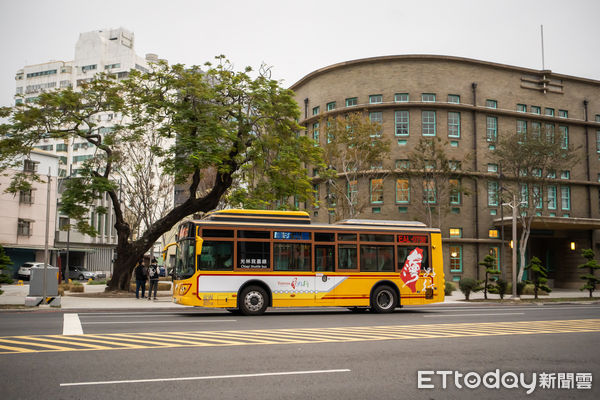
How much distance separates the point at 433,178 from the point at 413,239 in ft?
65.2

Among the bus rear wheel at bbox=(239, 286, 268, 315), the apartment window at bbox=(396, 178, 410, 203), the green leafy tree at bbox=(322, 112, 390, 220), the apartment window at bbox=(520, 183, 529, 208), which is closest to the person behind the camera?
the bus rear wheel at bbox=(239, 286, 268, 315)

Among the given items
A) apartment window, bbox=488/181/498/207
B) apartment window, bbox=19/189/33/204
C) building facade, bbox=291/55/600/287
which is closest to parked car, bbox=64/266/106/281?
apartment window, bbox=19/189/33/204

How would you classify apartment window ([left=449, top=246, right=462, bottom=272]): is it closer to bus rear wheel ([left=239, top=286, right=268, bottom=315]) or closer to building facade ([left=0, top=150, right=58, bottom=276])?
bus rear wheel ([left=239, top=286, right=268, bottom=315])

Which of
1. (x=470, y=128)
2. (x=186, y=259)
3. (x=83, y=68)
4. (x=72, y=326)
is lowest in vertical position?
(x=72, y=326)

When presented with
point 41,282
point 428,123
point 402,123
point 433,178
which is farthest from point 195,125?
point 428,123

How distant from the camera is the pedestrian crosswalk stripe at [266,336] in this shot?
9817 mm

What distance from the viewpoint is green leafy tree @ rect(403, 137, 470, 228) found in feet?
124

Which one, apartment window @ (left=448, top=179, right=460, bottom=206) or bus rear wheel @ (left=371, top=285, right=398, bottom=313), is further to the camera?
apartment window @ (left=448, top=179, right=460, bottom=206)

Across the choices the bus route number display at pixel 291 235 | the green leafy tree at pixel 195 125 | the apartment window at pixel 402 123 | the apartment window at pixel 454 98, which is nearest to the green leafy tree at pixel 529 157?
the apartment window at pixel 454 98

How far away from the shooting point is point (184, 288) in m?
17.2

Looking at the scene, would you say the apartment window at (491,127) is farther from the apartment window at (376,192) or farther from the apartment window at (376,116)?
the apartment window at (376,192)

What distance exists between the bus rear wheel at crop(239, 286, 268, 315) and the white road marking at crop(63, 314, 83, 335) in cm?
489

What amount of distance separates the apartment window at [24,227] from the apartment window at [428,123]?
37.5 m

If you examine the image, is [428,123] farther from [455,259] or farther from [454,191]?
[455,259]
